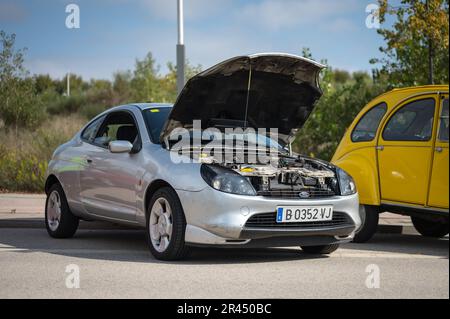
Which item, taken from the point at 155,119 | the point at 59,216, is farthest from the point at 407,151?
the point at 59,216

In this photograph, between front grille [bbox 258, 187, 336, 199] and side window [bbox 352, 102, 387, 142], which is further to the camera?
side window [bbox 352, 102, 387, 142]

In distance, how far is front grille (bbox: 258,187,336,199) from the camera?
7.65m

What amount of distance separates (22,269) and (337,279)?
2890 millimetres

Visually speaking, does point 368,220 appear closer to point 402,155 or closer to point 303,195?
point 402,155

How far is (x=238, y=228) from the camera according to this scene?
740cm

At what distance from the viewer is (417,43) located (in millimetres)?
16922

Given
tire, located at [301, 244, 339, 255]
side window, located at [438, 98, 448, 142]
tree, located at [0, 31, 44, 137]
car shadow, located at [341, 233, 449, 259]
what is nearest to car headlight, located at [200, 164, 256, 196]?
tire, located at [301, 244, 339, 255]

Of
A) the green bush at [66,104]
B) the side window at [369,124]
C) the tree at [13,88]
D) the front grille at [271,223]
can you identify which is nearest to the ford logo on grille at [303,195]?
the front grille at [271,223]

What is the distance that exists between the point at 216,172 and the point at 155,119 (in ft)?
5.31

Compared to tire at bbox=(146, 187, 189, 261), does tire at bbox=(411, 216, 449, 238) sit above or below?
below

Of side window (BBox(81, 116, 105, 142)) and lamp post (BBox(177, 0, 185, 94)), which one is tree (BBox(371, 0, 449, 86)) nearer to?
lamp post (BBox(177, 0, 185, 94))

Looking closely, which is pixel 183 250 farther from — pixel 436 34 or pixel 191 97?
pixel 436 34

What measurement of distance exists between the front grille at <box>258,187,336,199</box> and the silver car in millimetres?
13
